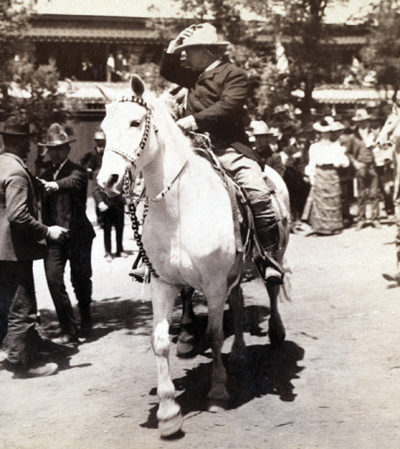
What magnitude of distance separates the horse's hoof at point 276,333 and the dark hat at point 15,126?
3.08 m

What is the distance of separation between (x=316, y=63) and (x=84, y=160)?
895 centimetres

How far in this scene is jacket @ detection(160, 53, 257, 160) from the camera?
18.6ft

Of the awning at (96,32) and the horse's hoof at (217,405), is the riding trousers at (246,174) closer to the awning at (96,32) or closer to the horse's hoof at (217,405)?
the horse's hoof at (217,405)

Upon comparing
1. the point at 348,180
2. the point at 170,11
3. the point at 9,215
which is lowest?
the point at 348,180

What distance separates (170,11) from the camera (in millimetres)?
20047

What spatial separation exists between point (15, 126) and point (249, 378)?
10.3 feet

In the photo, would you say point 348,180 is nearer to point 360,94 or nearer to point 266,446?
point 266,446

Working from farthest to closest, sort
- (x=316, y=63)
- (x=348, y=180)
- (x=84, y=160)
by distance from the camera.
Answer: (x=316, y=63)
(x=348, y=180)
(x=84, y=160)

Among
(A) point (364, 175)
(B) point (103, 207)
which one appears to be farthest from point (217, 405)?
(A) point (364, 175)

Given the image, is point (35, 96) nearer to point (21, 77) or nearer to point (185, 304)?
point (21, 77)

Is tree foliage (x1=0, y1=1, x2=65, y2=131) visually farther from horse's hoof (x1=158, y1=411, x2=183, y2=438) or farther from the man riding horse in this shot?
horse's hoof (x1=158, y1=411, x2=183, y2=438)

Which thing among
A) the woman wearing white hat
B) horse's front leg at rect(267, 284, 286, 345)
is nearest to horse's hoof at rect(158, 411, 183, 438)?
horse's front leg at rect(267, 284, 286, 345)

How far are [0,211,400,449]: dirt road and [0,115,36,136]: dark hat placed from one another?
6.50ft

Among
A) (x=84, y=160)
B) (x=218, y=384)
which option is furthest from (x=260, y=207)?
(x=84, y=160)
